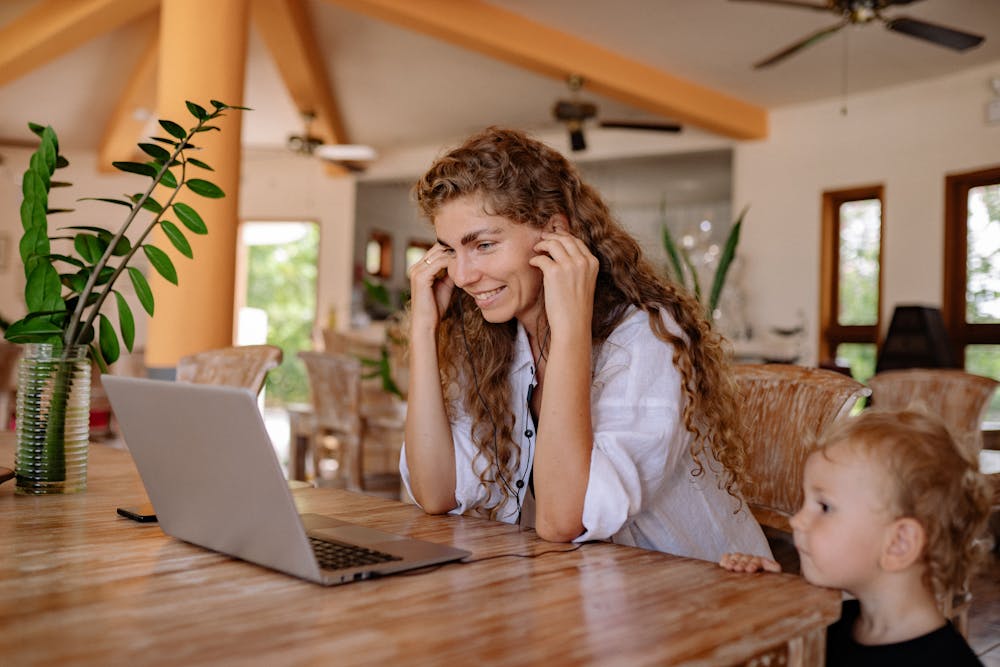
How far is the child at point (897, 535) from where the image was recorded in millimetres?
942

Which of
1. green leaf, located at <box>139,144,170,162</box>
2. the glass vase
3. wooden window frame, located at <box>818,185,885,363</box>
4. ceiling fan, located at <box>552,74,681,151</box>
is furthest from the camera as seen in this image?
wooden window frame, located at <box>818,185,885,363</box>

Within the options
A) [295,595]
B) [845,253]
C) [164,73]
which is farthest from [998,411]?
[295,595]

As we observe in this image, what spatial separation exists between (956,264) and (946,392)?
3499 millimetres

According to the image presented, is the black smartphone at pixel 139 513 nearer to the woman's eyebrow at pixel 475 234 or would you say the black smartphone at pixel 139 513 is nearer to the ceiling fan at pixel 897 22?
the woman's eyebrow at pixel 475 234

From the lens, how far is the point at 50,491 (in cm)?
136

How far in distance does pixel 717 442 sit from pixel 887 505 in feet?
1.51

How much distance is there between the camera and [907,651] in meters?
0.93

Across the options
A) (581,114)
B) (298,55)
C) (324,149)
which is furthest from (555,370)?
(324,149)

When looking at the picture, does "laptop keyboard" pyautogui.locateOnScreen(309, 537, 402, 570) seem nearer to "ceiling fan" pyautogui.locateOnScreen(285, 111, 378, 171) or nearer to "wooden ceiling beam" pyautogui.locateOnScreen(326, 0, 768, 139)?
"wooden ceiling beam" pyautogui.locateOnScreen(326, 0, 768, 139)

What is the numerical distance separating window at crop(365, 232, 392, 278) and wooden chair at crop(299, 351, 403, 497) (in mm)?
6112

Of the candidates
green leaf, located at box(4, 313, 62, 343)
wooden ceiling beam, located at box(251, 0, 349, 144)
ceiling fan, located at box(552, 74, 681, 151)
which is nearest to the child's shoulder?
green leaf, located at box(4, 313, 62, 343)

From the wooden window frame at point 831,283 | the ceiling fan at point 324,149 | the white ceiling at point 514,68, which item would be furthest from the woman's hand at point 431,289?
the wooden window frame at point 831,283

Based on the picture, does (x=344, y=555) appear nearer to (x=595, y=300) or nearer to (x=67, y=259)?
(x=595, y=300)

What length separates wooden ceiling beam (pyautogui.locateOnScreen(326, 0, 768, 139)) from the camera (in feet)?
18.6
